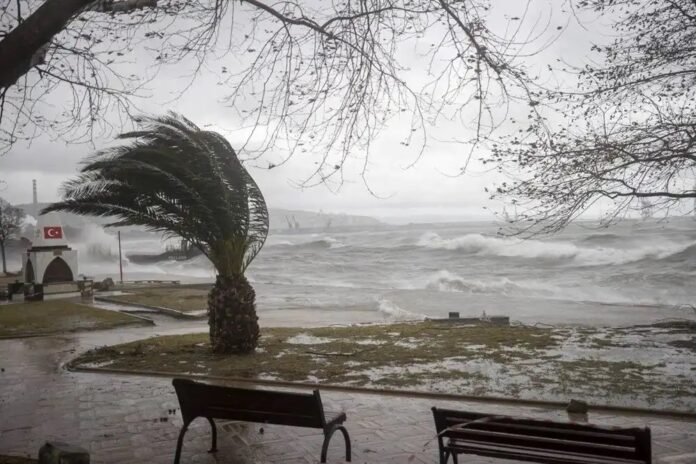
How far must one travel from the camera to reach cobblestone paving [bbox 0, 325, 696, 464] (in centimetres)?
498

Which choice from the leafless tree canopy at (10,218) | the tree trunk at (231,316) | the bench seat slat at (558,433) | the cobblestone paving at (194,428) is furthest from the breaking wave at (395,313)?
the leafless tree canopy at (10,218)

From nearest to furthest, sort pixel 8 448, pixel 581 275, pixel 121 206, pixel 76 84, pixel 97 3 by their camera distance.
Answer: pixel 8 448 → pixel 97 3 → pixel 76 84 → pixel 121 206 → pixel 581 275

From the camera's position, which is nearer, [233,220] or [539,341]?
[233,220]

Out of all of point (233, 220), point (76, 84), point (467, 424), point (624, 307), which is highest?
point (76, 84)

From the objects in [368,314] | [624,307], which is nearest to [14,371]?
[368,314]

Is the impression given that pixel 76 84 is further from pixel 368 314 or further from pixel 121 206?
pixel 368 314

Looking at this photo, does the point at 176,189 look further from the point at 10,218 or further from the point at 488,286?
the point at 10,218

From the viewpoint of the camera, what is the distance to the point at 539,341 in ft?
36.2

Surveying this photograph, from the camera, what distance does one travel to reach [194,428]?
19.2ft

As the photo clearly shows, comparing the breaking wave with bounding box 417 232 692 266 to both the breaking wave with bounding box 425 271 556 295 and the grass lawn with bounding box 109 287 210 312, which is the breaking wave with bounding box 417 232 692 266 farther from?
the grass lawn with bounding box 109 287 210 312

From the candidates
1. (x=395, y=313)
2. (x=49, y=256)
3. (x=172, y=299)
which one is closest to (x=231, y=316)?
(x=395, y=313)

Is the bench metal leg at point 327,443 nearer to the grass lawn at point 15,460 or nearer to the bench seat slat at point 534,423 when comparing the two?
the bench seat slat at point 534,423

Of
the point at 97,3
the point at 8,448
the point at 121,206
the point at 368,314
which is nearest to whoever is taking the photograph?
the point at 8,448

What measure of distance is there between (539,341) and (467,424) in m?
7.91
